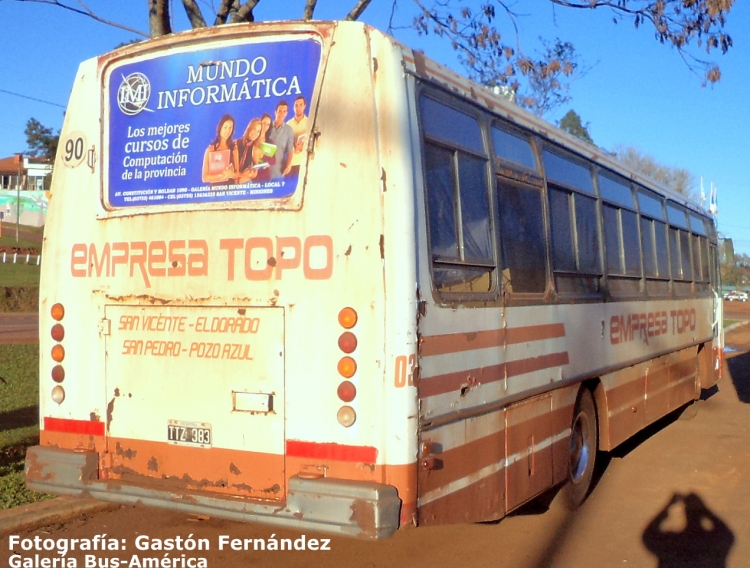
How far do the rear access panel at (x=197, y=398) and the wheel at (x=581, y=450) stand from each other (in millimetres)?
2992

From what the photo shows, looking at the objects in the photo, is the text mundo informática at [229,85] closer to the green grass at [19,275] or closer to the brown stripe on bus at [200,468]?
Result: the brown stripe on bus at [200,468]

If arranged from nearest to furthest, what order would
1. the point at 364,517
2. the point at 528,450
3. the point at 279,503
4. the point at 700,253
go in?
the point at 364,517 → the point at 279,503 → the point at 528,450 → the point at 700,253

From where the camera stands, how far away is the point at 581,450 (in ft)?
24.3

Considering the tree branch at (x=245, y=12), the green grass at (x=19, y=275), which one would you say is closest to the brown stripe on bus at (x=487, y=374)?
the tree branch at (x=245, y=12)

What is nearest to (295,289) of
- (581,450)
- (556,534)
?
(556,534)

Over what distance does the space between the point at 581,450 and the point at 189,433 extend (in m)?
3.76

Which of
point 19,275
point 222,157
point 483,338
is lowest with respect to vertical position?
point 483,338

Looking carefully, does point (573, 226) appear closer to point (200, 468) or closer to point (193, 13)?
point (200, 468)

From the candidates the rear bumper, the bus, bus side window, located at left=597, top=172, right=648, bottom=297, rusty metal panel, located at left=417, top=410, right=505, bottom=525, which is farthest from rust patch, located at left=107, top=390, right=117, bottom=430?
bus side window, located at left=597, top=172, right=648, bottom=297

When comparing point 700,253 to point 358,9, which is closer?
point 358,9

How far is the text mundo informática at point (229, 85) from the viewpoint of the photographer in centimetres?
497

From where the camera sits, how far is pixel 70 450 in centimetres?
548

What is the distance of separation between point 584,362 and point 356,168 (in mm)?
3259

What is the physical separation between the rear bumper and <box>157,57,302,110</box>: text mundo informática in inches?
88.3
